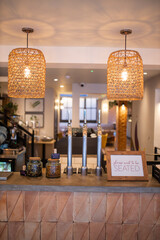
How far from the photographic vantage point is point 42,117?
10484mm

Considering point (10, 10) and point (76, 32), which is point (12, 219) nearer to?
point (10, 10)

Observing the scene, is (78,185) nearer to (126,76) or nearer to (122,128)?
(126,76)

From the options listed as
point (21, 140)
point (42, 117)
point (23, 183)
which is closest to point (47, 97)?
point (42, 117)

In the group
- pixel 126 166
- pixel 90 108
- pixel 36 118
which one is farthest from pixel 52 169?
pixel 90 108

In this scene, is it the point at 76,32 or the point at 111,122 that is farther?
the point at 111,122

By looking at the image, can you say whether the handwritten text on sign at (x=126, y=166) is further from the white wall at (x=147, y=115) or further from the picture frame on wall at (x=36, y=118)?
the picture frame on wall at (x=36, y=118)

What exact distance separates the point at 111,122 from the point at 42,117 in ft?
22.1

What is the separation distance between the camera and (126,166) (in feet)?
7.35

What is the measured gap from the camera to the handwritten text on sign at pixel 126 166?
223cm

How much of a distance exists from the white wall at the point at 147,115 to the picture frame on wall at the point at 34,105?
4260 mm

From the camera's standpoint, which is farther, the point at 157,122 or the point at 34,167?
the point at 157,122

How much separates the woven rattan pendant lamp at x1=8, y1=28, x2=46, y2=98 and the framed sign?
3.96 feet

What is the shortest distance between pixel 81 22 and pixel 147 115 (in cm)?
505

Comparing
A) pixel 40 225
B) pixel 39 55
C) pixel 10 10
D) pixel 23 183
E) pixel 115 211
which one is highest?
pixel 10 10
